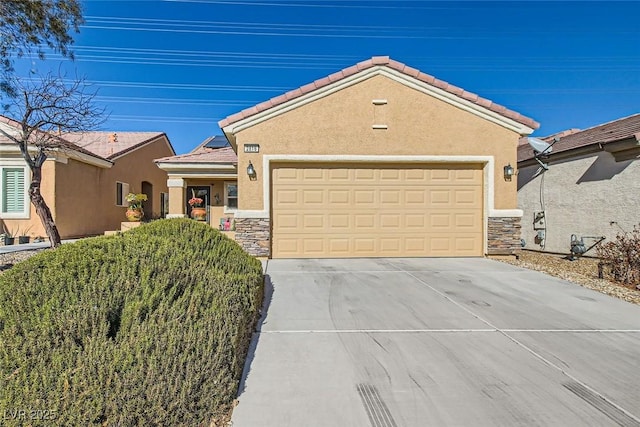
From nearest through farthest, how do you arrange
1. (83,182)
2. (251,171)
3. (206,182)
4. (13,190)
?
1. (251,171)
2. (13,190)
3. (83,182)
4. (206,182)

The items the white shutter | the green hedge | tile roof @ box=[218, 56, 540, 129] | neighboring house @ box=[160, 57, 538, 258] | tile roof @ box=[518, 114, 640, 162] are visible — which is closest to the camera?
the green hedge

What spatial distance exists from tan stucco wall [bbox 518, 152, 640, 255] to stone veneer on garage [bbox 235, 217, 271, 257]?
348 inches

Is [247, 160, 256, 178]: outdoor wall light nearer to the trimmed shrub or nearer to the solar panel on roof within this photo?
the trimmed shrub

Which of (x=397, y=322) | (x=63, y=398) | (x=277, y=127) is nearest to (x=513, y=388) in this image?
(x=397, y=322)

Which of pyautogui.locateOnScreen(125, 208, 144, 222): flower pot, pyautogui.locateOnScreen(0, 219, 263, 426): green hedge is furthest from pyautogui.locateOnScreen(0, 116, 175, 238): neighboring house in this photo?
pyautogui.locateOnScreen(0, 219, 263, 426): green hedge

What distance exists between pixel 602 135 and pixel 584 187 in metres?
1.67

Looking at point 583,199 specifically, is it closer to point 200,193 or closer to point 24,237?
point 200,193

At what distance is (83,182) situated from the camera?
42.4 ft

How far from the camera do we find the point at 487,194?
8.41m

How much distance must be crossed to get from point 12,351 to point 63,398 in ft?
1.85

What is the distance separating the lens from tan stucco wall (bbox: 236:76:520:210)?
26.8 feet

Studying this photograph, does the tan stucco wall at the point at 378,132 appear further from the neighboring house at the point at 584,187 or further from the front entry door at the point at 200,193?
the front entry door at the point at 200,193

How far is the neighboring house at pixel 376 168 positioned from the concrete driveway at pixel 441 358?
2.78m

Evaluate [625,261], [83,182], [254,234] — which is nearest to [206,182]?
[83,182]
